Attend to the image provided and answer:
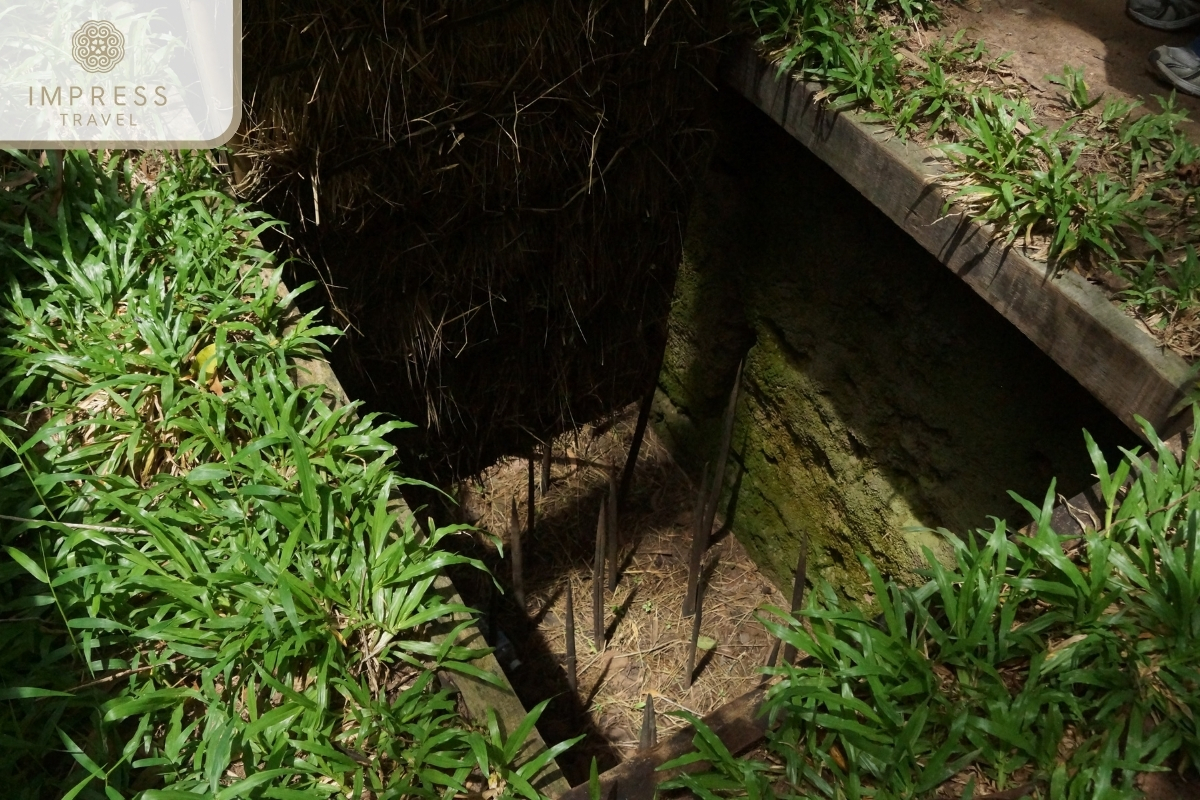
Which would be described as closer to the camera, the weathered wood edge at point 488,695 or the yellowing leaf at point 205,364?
the weathered wood edge at point 488,695

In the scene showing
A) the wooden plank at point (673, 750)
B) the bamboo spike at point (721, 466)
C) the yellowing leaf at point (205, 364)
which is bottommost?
the bamboo spike at point (721, 466)

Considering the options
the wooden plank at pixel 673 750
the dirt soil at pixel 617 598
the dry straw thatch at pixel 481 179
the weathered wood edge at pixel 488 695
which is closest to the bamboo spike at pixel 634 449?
the dirt soil at pixel 617 598

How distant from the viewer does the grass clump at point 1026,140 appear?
222 centimetres

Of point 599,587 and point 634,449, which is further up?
point 634,449

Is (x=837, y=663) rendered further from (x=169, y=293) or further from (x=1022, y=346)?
(x=169, y=293)

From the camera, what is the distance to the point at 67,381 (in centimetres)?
205

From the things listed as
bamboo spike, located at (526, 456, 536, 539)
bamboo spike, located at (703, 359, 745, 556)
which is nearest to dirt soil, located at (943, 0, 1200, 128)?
bamboo spike, located at (703, 359, 745, 556)

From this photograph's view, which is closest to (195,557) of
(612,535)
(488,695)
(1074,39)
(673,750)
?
(488,695)

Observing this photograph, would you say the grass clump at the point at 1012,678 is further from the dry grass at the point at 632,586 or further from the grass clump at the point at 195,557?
the dry grass at the point at 632,586

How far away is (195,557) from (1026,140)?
7.06 feet

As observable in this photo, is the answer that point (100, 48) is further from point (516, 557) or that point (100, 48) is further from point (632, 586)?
point (632, 586)

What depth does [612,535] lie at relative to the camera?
10.2ft

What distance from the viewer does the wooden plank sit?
1.54m

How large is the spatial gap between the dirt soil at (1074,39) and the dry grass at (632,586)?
6.35 ft
